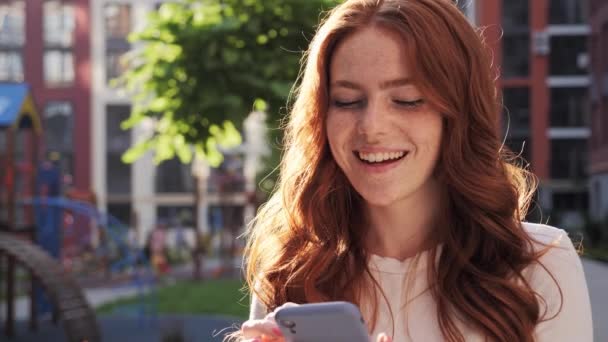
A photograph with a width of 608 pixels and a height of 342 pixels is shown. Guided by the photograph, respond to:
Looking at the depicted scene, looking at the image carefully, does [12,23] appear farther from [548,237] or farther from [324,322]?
[324,322]

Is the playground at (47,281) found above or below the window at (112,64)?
below

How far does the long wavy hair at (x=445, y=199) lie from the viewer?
5.99 feet

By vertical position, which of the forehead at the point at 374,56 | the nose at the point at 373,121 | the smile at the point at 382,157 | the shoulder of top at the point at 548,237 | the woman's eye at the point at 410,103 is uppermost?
the forehead at the point at 374,56

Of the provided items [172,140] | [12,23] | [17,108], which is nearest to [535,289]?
[172,140]

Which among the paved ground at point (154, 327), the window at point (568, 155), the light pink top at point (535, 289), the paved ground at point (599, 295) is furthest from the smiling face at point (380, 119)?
the window at point (568, 155)

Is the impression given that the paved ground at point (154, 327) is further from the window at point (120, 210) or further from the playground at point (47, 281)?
the window at point (120, 210)

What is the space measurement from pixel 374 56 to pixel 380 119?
0.12m

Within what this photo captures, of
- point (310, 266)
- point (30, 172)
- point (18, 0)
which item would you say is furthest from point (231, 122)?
point (18, 0)

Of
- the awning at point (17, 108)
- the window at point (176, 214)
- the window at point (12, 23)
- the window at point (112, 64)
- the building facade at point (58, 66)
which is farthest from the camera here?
the window at point (176, 214)

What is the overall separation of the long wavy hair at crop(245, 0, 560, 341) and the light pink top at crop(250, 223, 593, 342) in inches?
0.8

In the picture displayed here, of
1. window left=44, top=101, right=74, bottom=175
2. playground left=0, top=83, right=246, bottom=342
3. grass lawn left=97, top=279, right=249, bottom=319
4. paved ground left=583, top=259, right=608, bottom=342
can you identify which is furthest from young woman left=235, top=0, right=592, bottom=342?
window left=44, top=101, right=74, bottom=175

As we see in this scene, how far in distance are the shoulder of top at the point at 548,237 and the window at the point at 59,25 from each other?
4236 cm

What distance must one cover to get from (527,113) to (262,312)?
3873cm

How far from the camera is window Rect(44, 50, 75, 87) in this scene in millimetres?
42688
